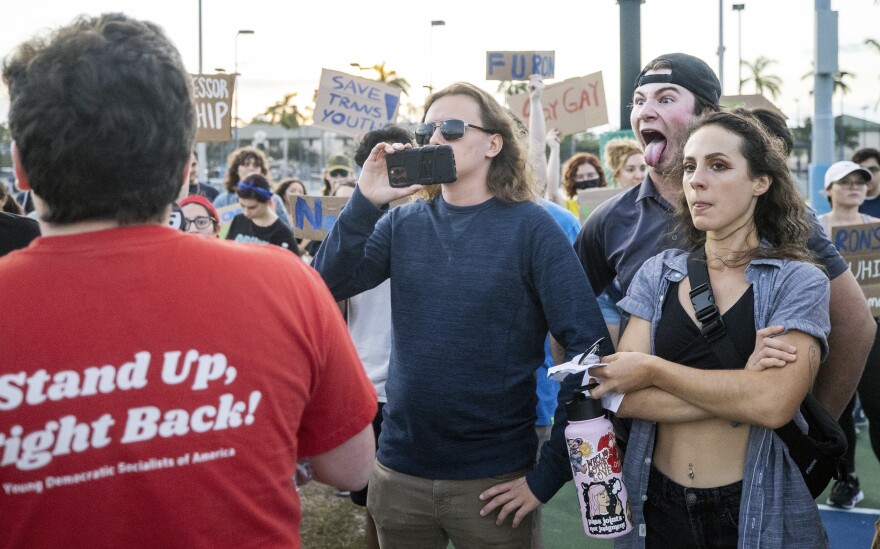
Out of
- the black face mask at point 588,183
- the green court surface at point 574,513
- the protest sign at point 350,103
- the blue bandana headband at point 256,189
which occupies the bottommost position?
the green court surface at point 574,513

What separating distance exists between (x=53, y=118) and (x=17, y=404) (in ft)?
1.45

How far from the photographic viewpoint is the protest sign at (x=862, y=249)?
5027mm

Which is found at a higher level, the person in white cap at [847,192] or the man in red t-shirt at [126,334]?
the person in white cap at [847,192]

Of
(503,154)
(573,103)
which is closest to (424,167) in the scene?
(503,154)

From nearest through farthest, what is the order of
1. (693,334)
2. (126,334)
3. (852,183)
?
(126,334), (693,334), (852,183)

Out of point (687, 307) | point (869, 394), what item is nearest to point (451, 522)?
point (687, 307)

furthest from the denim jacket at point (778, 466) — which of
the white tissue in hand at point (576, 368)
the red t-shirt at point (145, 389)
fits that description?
the red t-shirt at point (145, 389)

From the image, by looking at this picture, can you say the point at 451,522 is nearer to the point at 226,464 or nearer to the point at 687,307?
the point at 687,307

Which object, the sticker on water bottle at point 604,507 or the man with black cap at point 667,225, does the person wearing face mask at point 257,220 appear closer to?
the man with black cap at point 667,225

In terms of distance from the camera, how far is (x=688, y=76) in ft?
9.52

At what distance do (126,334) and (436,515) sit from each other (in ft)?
5.24

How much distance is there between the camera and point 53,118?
4.47 ft

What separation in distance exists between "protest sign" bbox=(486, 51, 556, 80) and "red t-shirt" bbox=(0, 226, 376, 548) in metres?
7.46

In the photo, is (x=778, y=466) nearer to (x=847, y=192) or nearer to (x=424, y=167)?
(x=424, y=167)
